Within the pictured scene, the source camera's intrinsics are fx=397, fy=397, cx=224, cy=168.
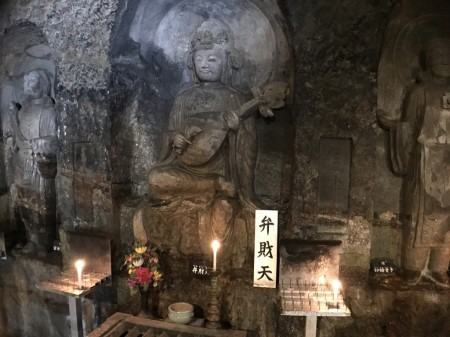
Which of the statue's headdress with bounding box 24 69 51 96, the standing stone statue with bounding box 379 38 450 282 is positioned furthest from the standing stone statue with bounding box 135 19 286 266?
the statue's headdress with bounding box 24 69 51 96

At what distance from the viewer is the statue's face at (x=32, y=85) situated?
5.45m

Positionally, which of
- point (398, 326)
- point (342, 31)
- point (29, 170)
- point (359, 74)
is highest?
point (342, 31)

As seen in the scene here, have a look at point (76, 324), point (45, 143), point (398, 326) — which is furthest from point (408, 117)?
point (45, 143)

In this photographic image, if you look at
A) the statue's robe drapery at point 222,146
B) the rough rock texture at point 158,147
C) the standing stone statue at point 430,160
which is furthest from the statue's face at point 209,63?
the standing stone statue at point 430,160

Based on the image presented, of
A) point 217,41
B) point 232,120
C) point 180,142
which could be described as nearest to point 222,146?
point 232,120

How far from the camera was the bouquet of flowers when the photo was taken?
159 inches

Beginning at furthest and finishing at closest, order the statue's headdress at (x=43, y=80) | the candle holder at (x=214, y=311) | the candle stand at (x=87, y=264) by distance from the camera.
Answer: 1. the statue's headdress at (x=43, y=80)
2. the candle stand at (x=87, y=264)
3. the candle holder at (x=214, y=311)

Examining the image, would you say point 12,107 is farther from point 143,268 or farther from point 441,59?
point 441,59

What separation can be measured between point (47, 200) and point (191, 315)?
2775 mm

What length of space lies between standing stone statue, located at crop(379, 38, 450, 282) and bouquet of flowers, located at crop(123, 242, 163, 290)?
104 inches

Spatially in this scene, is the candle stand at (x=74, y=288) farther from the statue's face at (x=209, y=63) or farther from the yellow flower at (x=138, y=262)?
the statue's face at (x=209, y=63)

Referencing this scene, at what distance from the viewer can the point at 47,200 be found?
5.42m

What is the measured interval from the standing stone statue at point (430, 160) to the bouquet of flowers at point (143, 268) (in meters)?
2.63

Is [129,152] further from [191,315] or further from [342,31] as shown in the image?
[342,31]
